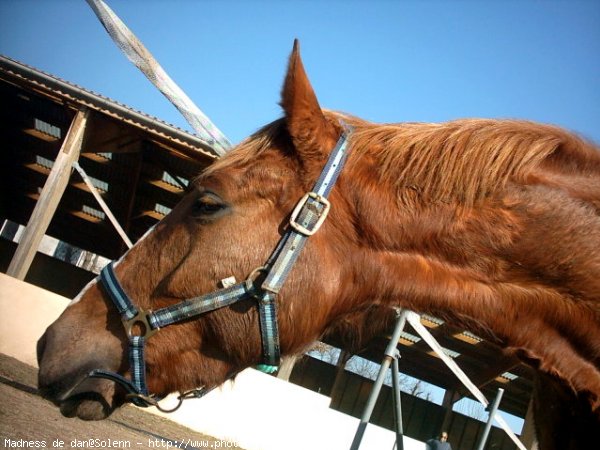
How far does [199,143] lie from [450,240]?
21.9 feet

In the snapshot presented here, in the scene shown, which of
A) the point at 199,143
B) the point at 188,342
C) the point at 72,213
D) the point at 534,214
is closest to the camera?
the point at 534,214

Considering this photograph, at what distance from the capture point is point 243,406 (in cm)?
872

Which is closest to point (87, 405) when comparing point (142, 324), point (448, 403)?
point (142, 324)

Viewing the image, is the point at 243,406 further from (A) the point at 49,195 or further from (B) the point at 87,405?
(B) the point at 87,405

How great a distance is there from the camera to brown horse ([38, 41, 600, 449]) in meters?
1.83

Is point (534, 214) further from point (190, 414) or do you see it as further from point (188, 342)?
point (190, 414)

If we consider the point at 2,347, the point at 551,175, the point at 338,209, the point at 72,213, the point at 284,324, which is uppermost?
the point at 551,175

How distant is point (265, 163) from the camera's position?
206 centimetres

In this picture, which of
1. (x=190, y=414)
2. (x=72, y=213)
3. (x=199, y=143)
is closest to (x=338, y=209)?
(x=199, y=143)

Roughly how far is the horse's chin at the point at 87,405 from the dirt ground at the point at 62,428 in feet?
6.64

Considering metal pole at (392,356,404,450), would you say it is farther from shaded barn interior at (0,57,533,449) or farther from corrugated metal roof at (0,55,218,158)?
corrugated metal roof at (0,55,218,158)

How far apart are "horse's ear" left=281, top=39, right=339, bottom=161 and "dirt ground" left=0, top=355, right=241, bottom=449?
9.85ft

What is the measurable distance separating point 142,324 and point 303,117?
1025mm

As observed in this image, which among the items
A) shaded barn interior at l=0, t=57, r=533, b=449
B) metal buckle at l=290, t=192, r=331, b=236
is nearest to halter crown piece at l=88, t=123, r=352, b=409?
metal buckle at l=290, t=192, r=331, b=236
